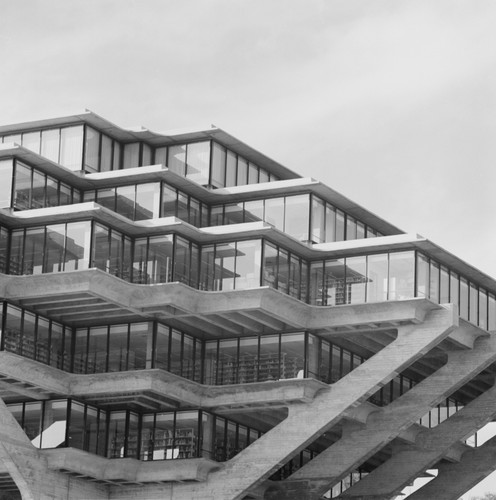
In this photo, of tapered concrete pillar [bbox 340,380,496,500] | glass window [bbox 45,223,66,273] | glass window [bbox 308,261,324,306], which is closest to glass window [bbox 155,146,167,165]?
glass window [bbox 308,261,324,306]

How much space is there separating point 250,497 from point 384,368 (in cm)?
1154

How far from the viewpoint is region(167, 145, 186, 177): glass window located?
306 ft

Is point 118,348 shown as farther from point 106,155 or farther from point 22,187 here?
point 106,155

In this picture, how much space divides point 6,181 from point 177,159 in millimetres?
11027

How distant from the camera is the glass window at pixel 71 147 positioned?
297 feet

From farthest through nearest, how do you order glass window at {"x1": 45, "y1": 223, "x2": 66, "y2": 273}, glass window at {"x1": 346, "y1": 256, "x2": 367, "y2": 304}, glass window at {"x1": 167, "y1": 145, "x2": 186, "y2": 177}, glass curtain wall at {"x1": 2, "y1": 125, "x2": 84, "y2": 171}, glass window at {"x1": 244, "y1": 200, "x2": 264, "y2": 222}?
1. glass window at {"x1": 167, "y1": 145, "x2": 186, "y2": 177}
2. glass curtain wall at {"x1": 2, "y1": 125, "x2": 84, "y2": 171}
3. glass window at {"x1": 244, "y1": 200, "x2": 264, "y2": 222}
4. glass window at {"x1": 346, "y1": 256, "x2": 367, "y2": 304}
5. glass window at {"x1": 45, "y1": 223, "x2": 66, "y2": 273}

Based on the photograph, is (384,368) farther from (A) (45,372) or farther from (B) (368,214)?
(A) (45,372)

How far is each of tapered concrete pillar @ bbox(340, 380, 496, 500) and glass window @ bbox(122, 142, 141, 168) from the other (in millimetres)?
21457

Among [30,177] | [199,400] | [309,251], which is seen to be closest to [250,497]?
[199,400]

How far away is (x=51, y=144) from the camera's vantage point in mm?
91812

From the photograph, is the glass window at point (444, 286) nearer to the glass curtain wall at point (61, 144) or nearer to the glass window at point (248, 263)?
the glass window at point (248, 263)

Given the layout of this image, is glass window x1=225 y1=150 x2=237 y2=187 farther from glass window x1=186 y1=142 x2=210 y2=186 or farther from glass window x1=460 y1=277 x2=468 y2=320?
glass window x1=460 y1=277 x2=468 y2=320

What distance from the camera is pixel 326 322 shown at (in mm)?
87188

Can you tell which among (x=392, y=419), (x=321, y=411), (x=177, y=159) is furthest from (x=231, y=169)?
(x=392, y=419)
